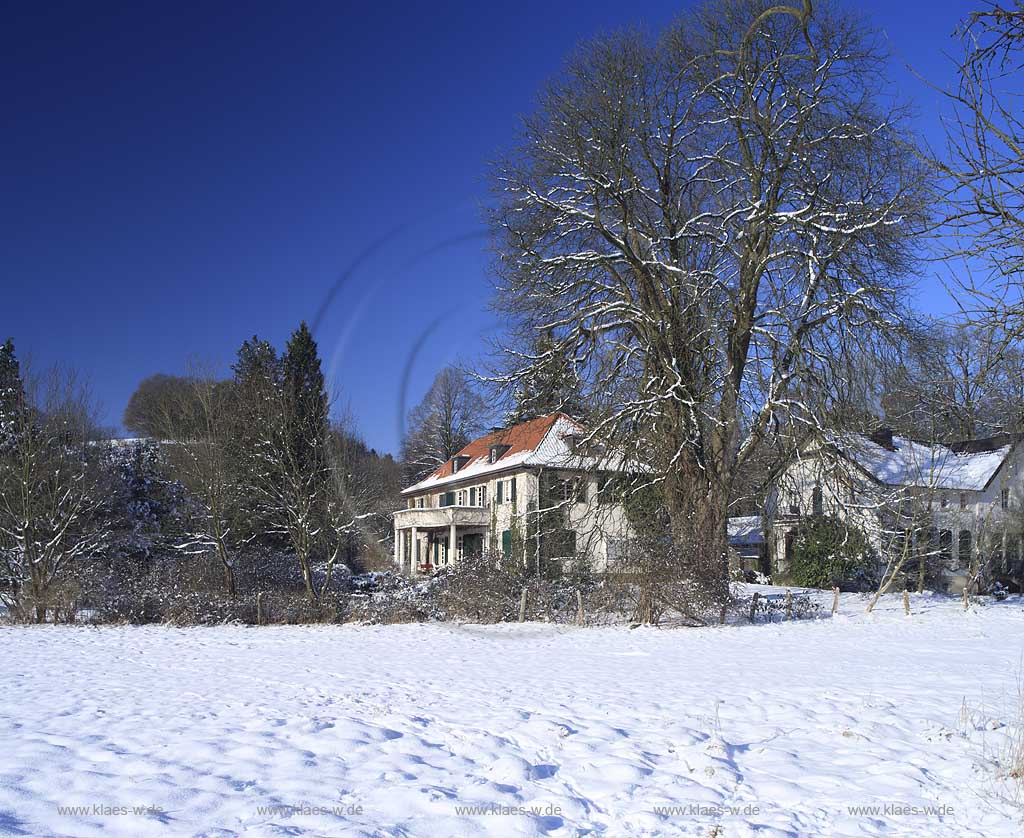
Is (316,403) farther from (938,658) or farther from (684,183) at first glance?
(938,658)

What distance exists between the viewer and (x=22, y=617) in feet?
76.0

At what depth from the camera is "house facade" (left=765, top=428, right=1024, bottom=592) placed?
20281mm

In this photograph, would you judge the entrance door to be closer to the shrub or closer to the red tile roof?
the red tile roof

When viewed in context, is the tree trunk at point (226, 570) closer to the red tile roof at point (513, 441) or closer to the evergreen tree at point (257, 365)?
the evergreen tree at point (257, 365)

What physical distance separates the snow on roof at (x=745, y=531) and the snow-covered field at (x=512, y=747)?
26130 mm

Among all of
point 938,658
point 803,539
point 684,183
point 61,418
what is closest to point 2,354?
point 61,418

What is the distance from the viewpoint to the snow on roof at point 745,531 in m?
39.8

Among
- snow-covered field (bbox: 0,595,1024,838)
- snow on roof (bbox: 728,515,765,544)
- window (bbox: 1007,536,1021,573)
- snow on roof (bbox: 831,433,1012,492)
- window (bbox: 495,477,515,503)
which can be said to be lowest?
snow-covered field (bbox: 0,595,1024,838)

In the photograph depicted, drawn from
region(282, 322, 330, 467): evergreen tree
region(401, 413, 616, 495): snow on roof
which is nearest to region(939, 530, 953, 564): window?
region(401, 413, 616, 495): snow on roof

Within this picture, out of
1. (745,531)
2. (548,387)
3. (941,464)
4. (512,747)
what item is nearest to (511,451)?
(745,531)

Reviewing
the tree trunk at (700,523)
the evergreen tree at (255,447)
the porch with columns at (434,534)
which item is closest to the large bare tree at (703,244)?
the tree trunk at (700,523)

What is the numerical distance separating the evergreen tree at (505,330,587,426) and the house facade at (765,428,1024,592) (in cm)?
541

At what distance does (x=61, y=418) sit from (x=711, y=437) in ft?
61.5

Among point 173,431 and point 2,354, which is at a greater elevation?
point 2,354
